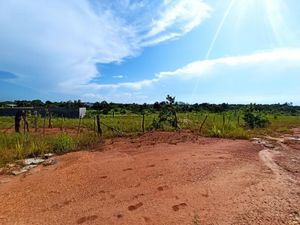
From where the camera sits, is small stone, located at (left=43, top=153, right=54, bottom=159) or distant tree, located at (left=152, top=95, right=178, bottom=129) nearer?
small stone, located at (left=43, top=153, right=54, bottom=159)

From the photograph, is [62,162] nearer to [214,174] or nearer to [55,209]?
[55,209]

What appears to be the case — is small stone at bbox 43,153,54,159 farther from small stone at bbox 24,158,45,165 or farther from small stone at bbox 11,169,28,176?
small stone at bbox 11,169,28,176

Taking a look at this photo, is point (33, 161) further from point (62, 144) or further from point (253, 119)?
point (253, 119)

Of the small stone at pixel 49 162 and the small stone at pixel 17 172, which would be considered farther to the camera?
the small stone at pixel 49 162

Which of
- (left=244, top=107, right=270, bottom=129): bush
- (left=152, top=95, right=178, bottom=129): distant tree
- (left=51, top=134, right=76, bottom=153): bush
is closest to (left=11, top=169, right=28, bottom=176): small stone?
(left=51, top=134, right=76, bottom=153): bush

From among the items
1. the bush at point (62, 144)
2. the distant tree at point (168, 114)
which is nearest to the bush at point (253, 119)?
the distant tree at point (168, 114)

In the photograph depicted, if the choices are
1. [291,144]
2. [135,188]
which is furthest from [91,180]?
[291,144]

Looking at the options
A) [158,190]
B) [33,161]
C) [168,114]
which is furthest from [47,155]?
[168,114]

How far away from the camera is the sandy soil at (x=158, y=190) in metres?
5.35

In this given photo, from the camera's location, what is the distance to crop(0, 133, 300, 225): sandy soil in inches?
211

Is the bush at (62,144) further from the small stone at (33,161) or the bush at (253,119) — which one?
the bush at (253,119)

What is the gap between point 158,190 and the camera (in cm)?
653

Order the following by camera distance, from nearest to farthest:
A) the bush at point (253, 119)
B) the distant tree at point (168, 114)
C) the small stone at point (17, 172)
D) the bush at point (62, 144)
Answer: the small stone at point (17, 172)
the bush at point (62, 144)
the distant tree at point (168, 114)
the bush at point (253, 119)

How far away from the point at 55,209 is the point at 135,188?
1.71 m
